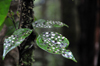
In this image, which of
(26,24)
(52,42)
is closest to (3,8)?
(26,24)

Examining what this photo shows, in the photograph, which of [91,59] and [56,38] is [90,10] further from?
[56,38]

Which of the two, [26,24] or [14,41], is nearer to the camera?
[14,41]

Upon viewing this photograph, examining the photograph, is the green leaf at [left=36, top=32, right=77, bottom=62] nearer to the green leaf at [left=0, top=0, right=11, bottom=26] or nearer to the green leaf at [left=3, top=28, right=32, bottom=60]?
the green leaf at [left=3, top=28, right=32, bottom=60]

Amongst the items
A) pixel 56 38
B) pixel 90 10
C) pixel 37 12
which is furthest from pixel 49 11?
pixel 56 38

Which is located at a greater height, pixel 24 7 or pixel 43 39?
pixel 24 7

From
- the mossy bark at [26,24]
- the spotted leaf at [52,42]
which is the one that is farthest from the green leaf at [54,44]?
the mossy bark at [26,24]

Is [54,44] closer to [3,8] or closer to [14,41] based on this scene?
[14,41]

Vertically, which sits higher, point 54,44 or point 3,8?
point 3,8

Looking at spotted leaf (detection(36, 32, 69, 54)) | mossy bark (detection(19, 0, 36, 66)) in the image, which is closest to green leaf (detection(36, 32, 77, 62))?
spotted leaf (detection(36, 32, 69, 54))
